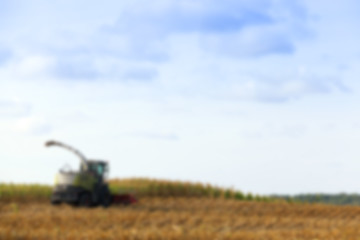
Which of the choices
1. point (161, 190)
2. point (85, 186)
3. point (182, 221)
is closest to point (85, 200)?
point (85, 186)

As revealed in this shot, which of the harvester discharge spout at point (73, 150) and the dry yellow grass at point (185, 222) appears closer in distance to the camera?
the dry yellow grass at point (185, 222)

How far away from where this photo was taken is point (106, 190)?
73.8 ft

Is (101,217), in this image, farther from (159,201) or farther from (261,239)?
(159,201)

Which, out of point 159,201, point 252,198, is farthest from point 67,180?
point 252,198

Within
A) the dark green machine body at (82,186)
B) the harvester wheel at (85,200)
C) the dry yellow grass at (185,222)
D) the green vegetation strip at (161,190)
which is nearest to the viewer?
the dry yellow grass at (185,222)

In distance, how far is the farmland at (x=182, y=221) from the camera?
36.7ft

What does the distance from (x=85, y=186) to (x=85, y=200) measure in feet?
1.71

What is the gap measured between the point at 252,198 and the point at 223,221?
11.4 m

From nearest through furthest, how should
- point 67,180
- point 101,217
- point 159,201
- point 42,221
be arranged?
point 42,221 → point 101,217 → point 67,180 → point 159,201

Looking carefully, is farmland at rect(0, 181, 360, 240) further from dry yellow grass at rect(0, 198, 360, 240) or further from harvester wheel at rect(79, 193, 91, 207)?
harvester wheel at rect(79, 193, 91, 207)

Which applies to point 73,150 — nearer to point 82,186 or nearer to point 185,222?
point 82,186

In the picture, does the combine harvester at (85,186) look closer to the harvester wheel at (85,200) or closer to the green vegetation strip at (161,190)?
the harvester wheel at (85,200)

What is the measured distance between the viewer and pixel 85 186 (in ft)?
72.1

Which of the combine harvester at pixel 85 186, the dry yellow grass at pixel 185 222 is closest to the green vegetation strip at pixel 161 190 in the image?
the dry yellow grass at pixel 185 222
